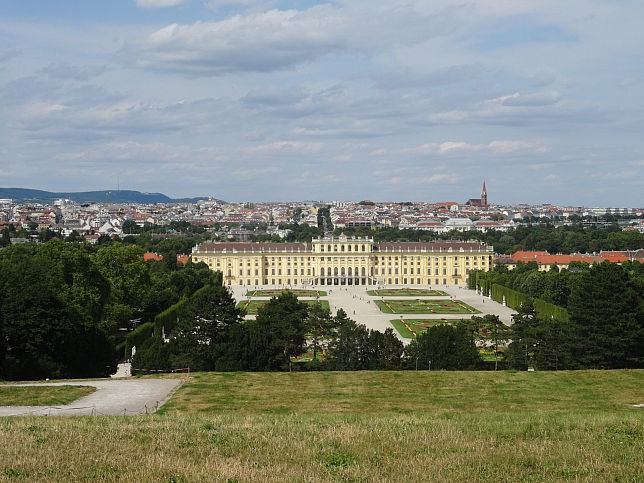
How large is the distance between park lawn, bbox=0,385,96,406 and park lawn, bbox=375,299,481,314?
47.3 m

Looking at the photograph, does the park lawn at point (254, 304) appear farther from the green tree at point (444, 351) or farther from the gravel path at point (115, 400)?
the gravel path at point (115, 400)

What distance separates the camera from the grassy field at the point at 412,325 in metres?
50.3

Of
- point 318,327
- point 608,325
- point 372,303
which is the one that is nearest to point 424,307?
point 372,303

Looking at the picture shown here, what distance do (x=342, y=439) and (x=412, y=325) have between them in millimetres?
43210

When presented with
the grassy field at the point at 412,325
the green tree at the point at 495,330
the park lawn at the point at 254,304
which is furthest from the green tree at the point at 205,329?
the park lawn at the point at 254,304

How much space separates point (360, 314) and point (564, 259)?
140 ft

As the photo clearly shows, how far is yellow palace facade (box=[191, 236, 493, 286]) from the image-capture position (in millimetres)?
102938

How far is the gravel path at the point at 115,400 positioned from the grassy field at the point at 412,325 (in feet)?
95.6

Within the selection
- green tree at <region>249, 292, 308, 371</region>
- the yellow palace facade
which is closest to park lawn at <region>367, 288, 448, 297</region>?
the yellow palace facade

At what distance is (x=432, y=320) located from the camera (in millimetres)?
58312

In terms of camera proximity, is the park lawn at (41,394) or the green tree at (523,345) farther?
the green tree at (523,345)

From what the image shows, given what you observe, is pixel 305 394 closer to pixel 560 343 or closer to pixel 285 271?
pixel 560 343

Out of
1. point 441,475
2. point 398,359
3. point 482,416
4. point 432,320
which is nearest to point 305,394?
point 482,416

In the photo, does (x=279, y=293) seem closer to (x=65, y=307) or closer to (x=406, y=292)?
(x=406, y=292)
